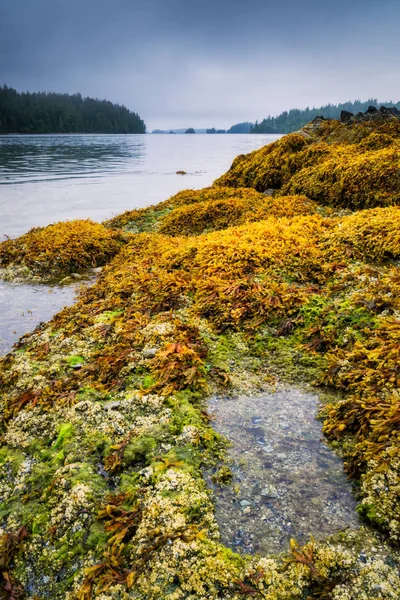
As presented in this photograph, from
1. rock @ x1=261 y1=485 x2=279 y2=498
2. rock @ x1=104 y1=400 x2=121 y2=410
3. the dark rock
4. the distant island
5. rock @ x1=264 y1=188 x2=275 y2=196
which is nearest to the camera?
rock @ x1=261 y1=485 x2=279 y2=498

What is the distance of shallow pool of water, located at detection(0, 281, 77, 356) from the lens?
6.55 metres

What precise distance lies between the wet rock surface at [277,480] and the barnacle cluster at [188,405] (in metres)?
0.12

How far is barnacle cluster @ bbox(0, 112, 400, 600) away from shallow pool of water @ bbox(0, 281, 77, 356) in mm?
705

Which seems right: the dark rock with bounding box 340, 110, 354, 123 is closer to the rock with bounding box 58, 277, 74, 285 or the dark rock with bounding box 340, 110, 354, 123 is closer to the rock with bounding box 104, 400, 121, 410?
the rock with bounding box 58, 277, 74, 285

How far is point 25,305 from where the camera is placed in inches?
305

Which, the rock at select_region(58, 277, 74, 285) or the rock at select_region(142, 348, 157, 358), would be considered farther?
the rock at select_region(58, 277, 74, 285)

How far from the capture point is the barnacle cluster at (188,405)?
7.75 ft

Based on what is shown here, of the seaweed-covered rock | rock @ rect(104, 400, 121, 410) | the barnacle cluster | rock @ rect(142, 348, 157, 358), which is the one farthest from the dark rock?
rock @ rect(104, 400, 121, 410)

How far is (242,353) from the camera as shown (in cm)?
473

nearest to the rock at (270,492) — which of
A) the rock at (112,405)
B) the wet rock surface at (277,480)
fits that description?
the wet rock surface at (277,480)

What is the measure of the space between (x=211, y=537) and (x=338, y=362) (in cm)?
232

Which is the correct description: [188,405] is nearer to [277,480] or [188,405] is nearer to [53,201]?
[277,480]

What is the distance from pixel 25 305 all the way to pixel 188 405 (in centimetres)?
536

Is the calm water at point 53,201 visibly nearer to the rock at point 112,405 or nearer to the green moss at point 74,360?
the green moss at point 74,360
